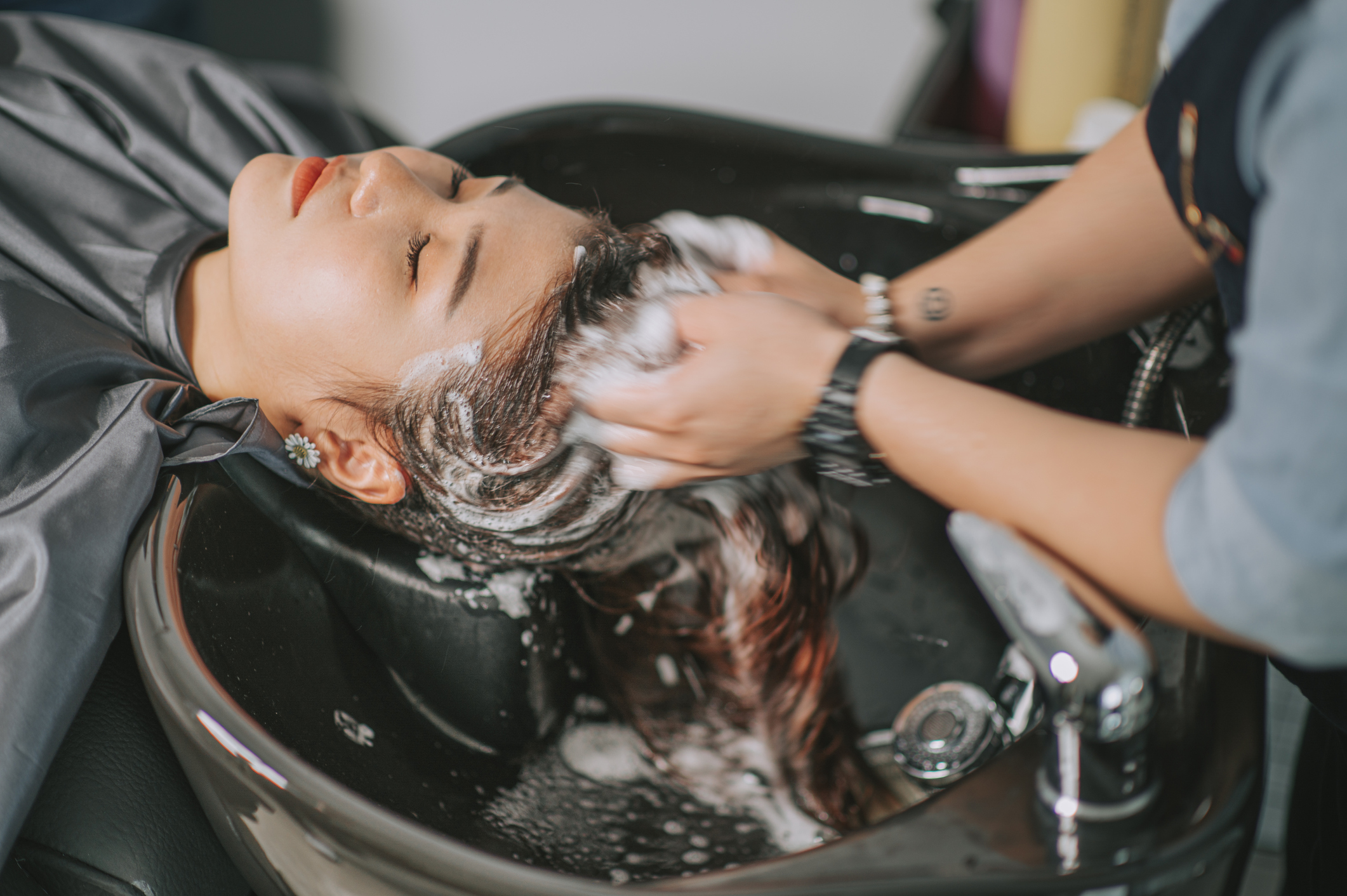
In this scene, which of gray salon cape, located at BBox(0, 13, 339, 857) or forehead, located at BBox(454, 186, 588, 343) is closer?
gray salon cape, located at BBox(0, 13, 339, 857)

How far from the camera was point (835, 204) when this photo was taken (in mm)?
1067

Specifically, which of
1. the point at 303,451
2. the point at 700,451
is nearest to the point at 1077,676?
the point at 700,451

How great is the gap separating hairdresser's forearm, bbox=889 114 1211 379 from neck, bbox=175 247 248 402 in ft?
1.99

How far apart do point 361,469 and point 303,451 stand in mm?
51

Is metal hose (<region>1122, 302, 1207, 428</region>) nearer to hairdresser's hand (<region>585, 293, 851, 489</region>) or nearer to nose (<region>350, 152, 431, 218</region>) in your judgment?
hairdresser's hand (<region>585, 293, 851, 489</region>)

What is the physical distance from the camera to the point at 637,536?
0.93 metres

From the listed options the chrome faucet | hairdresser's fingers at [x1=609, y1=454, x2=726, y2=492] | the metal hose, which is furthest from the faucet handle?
the metal hose

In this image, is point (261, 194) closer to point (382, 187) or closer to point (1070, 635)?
point (382, 187)

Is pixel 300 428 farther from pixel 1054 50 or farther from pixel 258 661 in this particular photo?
pixel 1054 50

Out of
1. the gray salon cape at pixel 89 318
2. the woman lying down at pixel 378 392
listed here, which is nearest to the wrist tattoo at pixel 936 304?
the woman lying down at pixel 378 392

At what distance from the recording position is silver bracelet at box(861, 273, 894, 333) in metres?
0.84

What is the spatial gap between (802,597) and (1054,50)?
0.96m

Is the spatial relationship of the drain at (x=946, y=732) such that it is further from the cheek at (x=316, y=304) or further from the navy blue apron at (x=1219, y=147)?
the cheek at (x=316, y=304)

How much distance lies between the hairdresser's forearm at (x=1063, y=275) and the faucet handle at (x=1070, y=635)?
0.34 meters
